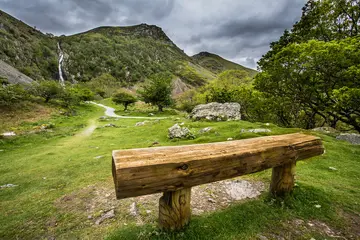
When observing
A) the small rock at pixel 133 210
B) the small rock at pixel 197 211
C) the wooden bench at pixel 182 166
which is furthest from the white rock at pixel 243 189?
the small rock at pixel 133 210

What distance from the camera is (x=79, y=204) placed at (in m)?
4.37

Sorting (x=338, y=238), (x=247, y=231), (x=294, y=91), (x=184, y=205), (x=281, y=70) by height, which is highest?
Result: (x=281, y=70)

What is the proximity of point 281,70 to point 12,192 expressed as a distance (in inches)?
628

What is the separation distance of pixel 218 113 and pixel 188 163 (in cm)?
1663

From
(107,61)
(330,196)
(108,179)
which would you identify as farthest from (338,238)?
(107,61)

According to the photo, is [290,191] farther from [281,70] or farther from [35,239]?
[281,70]

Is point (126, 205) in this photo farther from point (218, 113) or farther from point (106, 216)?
point (218, 113)

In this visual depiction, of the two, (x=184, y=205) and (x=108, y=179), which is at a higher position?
(x=184, y=205)

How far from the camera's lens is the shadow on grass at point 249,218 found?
277cm

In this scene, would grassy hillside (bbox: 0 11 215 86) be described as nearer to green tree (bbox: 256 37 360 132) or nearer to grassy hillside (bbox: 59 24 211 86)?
grassy hillside (bbox: 59 24 211 86)

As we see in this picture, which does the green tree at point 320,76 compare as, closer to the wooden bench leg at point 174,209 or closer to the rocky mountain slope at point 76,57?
the wooden bench leg at point 174,209

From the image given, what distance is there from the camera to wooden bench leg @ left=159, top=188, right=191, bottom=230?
8.60 ft

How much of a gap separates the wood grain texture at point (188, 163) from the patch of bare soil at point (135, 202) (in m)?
1.41

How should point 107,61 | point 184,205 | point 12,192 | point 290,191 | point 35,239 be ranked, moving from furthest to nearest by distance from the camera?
point 107,61 < point 12,192 < point 290,191 < point 35,239 < point 184,205
